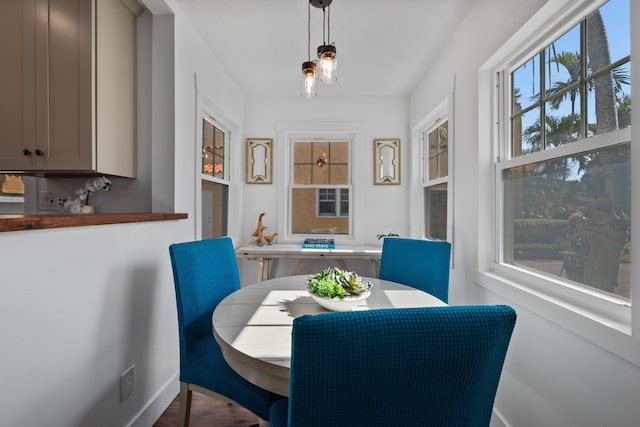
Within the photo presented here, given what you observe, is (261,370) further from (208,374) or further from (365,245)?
(365,245)

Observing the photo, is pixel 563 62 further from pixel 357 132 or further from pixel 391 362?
pixel 357 132

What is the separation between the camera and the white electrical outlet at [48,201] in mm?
2059

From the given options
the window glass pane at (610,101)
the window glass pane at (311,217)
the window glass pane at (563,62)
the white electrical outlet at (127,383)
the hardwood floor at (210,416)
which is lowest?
the hardwood floor at (210,416)

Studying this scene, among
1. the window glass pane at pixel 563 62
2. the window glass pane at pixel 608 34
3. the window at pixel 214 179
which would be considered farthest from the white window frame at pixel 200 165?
the window glass pane at pixel 608 34

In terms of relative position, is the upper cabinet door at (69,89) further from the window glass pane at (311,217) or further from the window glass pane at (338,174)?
the window glass pane at (338,174)

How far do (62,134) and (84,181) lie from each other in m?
0.44

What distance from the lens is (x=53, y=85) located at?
172 cm

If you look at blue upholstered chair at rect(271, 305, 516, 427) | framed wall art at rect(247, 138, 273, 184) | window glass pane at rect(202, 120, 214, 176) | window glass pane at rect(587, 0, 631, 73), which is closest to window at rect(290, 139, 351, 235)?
framed wall art at rect(247, 138, 273, 184)

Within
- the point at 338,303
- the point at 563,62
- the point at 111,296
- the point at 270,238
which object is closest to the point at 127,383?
the point at 111,296

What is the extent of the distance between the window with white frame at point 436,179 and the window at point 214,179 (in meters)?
2.00

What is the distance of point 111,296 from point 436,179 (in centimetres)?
263

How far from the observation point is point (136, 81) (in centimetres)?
208

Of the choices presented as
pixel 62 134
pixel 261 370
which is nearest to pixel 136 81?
pixel 62 134

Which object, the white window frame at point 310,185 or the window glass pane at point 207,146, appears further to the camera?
the white window frame at point 310,185
